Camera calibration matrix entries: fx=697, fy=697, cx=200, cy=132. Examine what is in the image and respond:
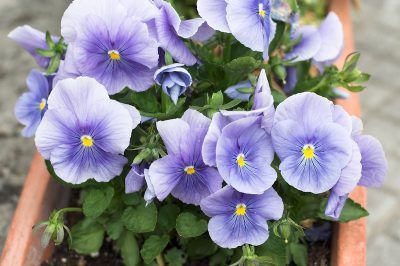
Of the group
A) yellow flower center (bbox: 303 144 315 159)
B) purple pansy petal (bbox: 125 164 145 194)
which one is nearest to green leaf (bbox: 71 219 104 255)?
purple pansy petal (bbox: 125 164 145 194)

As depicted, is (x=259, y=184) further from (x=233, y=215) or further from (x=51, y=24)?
(x=51, y=24)

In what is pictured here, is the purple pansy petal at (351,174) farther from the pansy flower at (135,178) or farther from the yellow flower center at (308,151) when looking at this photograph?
the pansy flower at (135,178)

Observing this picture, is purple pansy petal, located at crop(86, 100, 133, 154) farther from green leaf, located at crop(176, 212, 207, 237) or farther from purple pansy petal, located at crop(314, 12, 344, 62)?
purple pansy petal, located at crop(314, 12, 344, 62)

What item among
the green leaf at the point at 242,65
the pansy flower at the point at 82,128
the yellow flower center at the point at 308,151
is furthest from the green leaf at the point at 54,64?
the yellow flower center at the point at 308,151

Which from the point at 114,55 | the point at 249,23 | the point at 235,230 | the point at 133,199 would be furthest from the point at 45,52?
the point at 235,230

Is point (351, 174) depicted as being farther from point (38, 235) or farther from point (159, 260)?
point (38, 235)

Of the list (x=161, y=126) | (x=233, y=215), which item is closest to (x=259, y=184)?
(x=233, y=215)

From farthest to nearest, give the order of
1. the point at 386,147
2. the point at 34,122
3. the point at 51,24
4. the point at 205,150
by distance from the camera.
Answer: the point at 51,24 < the point at 386,147 < the point at 34,122 < the point at 205,150
